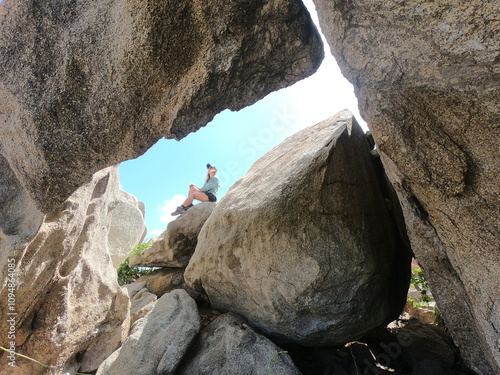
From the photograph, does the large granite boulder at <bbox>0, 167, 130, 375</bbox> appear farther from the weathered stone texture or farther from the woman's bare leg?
the woman's bare leg

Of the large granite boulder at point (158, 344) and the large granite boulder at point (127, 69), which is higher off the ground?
the large granite boulder at point (127, 69)

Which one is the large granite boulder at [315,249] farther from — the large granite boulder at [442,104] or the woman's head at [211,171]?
the woman's head at [211,171]

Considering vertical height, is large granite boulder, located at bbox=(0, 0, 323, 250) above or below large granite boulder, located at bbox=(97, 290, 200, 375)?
above

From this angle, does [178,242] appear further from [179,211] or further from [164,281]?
[179,211]

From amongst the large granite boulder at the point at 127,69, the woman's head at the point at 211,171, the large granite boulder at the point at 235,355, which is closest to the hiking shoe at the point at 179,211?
the woman's head at the point at 211,171

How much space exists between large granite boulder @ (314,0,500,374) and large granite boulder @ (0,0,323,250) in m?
0.57

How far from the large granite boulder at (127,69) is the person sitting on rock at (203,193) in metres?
5.48

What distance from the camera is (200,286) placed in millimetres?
4680

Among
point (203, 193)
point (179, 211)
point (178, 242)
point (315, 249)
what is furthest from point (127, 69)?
point (179, 211)

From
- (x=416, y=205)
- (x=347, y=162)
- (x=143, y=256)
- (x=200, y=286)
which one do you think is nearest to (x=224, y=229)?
(x=200, y=286)

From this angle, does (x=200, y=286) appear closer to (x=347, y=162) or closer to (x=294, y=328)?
(x=294, y=328)

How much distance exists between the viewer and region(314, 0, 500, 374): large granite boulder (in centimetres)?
155

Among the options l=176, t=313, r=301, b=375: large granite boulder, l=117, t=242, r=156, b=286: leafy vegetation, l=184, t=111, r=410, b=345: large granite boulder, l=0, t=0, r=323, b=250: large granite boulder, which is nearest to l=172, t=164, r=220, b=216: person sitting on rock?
l=117, t=242, r=156, b=286: leafy vegetation

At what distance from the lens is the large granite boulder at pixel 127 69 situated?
2.34 m
